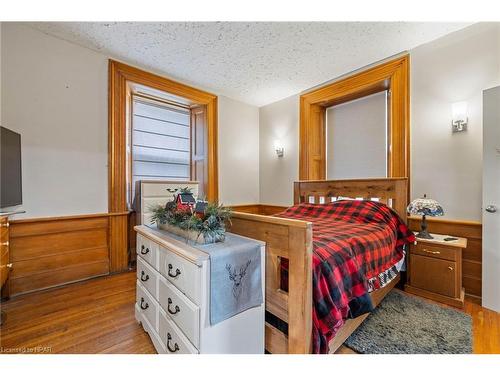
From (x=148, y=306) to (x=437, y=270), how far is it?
2368 millimetres

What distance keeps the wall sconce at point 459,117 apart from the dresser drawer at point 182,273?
105 inches

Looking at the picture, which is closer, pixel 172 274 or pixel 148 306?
pixel 172 274

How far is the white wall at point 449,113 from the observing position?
80.8 inches

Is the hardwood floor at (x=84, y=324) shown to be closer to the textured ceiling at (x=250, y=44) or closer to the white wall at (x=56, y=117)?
the white wall at (x=56, y=117)

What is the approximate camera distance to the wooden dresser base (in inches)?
74.1

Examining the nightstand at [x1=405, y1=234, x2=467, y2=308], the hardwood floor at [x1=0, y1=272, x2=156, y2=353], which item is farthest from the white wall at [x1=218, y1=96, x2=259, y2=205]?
the nightstand at [x1=405, y1=234, x2=467, y2=308]

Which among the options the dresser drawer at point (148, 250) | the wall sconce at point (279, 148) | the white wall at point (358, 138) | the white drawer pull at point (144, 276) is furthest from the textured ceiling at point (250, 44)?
the white drawer pull at point (144, 276)

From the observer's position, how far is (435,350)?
1.38 meters

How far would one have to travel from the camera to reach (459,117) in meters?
2.15

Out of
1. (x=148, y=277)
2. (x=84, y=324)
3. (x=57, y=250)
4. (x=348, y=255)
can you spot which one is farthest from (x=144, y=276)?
(x=57, y=250)

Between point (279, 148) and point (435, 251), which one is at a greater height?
point (279, 148)

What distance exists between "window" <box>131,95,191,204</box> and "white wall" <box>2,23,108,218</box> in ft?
1.98

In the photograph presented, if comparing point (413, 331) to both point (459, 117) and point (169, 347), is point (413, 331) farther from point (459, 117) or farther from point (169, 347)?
point (459, 117)

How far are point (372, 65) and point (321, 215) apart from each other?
6.39ft
